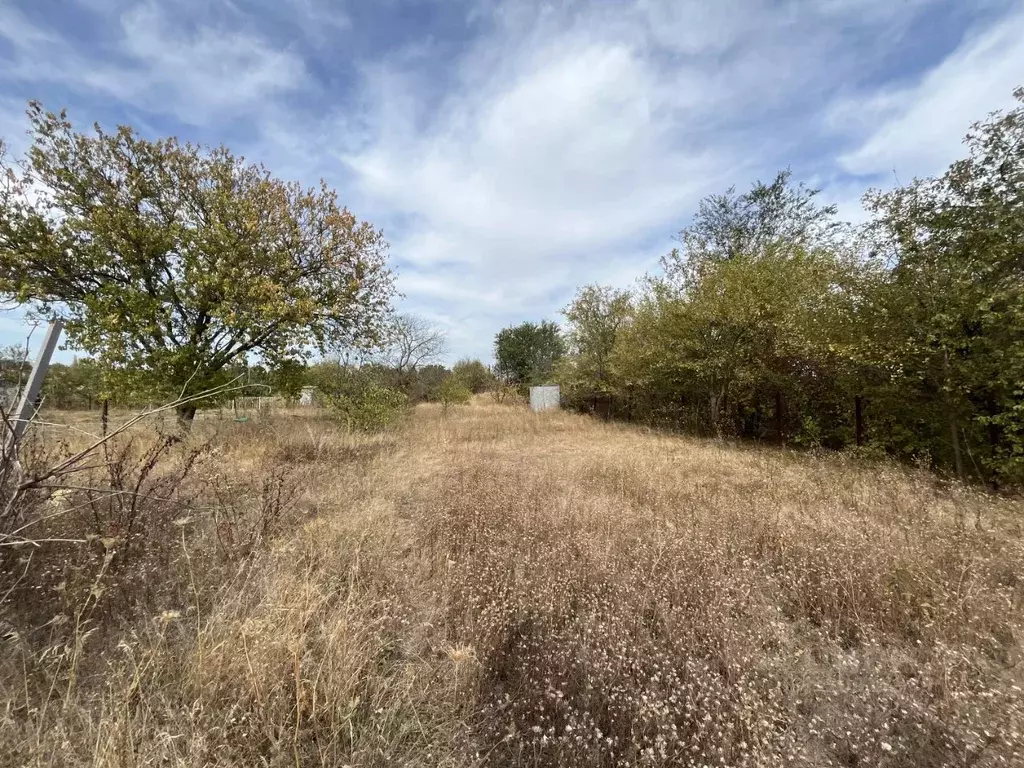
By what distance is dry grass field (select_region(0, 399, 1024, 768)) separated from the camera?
161 centimetres

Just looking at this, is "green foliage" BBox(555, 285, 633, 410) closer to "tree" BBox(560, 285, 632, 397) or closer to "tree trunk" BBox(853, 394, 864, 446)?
"tree" BBox(560, 285, 632, 397)

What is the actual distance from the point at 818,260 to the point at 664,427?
6.56m

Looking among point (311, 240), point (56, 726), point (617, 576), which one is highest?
point (311, 240)

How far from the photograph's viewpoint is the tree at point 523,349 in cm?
3366

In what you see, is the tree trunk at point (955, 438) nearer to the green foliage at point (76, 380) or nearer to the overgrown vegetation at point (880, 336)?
the overgrown vegetation at point (880, 336)

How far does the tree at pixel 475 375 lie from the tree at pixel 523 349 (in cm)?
163

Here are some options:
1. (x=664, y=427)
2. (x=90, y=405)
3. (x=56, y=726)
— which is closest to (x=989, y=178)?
(x=664, y=427)

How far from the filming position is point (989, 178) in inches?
218

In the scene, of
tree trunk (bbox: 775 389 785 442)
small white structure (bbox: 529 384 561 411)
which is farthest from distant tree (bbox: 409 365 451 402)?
tree trunk (bbox: 775 389 785 442)

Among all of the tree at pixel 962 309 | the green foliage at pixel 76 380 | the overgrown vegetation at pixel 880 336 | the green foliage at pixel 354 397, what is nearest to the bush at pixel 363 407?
the green foliage at pixel 354 397

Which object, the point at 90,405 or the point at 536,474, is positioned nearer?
the point at 536,474

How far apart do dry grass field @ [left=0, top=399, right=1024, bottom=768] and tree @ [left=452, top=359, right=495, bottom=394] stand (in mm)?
27725

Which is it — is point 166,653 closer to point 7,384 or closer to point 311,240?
point 7,384

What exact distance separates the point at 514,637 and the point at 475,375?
102 ft
